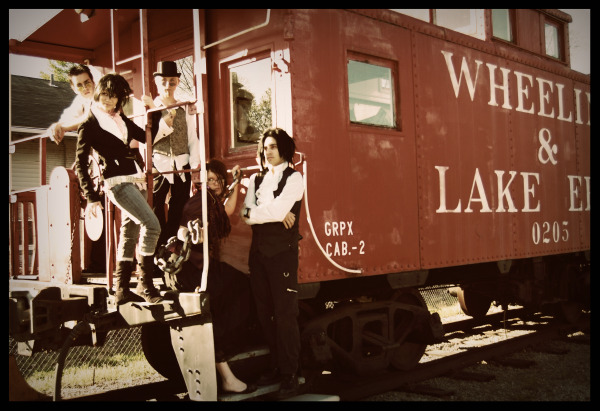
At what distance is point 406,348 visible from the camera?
20.5 ft

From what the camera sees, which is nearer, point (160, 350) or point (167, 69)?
point (167, 69)

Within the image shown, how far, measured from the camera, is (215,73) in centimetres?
544

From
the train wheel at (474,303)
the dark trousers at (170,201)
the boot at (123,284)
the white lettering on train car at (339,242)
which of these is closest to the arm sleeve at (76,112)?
the dark trousers at (170,201)

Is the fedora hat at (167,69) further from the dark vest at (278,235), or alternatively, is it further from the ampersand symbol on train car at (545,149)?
the ampersand symbol on train car at (545,149)

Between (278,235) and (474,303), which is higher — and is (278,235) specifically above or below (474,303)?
above

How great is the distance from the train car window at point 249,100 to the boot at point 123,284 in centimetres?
145

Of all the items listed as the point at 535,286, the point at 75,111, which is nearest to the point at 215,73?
the point at 75,111

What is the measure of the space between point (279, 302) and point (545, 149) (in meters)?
4.72

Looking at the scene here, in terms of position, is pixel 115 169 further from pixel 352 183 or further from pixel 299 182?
pixel 352 183

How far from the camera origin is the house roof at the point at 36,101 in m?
13.4

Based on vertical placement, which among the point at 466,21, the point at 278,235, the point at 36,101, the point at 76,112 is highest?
the point at 36,101

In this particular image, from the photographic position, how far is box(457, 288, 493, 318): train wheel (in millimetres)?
8877

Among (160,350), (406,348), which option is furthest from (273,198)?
(406,348)

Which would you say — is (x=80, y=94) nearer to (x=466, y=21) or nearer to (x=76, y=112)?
(x=76, y=112)
